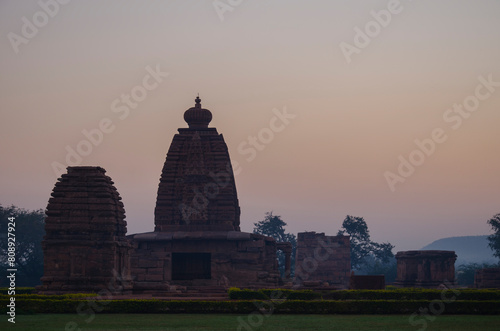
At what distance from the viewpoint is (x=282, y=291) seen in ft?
94.9

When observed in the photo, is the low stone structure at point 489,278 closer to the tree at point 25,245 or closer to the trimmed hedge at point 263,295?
the trimmed hedge at point 263,295

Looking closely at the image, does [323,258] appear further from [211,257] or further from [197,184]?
[211,257]

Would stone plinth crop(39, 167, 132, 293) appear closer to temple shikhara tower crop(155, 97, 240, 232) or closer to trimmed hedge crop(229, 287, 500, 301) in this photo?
trimmed hedge crop(229, 287, 500, 301)

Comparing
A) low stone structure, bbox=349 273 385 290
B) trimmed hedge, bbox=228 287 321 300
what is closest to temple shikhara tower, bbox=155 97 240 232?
low stone structure, bbox=349 273 385 290

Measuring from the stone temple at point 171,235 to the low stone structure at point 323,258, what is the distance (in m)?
9.75

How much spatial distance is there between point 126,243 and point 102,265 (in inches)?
68.3

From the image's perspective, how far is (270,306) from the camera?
1000 inches
